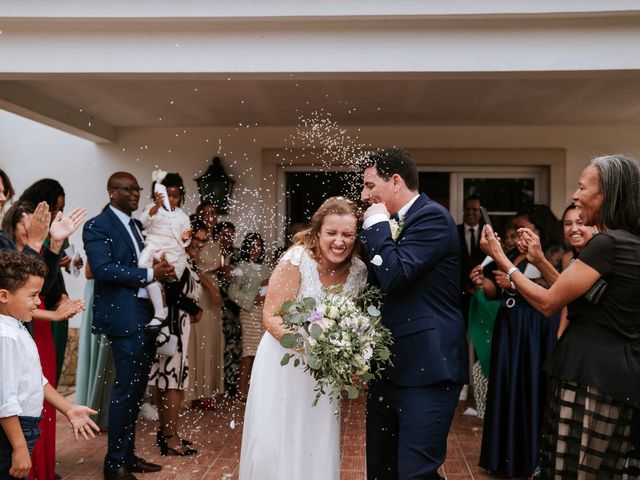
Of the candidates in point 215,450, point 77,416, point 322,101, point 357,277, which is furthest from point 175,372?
point 322,101

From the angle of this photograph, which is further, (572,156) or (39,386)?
(572,156)

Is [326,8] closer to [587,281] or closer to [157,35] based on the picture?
[157,35]

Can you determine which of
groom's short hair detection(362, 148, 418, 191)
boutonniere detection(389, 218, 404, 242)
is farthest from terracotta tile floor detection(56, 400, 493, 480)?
Result: groom's short hair detection(362, 148, 418, 191)

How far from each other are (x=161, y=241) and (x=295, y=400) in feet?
8.71

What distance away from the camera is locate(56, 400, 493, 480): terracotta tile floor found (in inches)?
232

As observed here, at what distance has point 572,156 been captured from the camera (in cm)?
951

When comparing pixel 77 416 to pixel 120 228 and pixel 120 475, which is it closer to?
pixel 120 475

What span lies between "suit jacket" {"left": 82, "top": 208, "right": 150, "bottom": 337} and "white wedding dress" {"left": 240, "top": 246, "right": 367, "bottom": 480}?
179 centimetres

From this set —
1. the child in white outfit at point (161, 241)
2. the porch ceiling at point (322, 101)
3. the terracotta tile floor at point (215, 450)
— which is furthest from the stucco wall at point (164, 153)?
the child in white outfit at point (161, 241)

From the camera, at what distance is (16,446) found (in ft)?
10.5

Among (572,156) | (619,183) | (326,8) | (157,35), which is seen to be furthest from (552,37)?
(572,156)

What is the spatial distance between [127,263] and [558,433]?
11.2 ft

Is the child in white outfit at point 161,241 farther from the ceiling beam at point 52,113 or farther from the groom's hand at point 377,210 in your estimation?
the groom's hand at point 377,210

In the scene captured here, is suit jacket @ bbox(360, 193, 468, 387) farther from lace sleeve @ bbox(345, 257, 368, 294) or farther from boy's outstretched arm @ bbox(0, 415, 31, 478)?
boy's outstretched arm @ bbox(0, 415, 31, 478)
